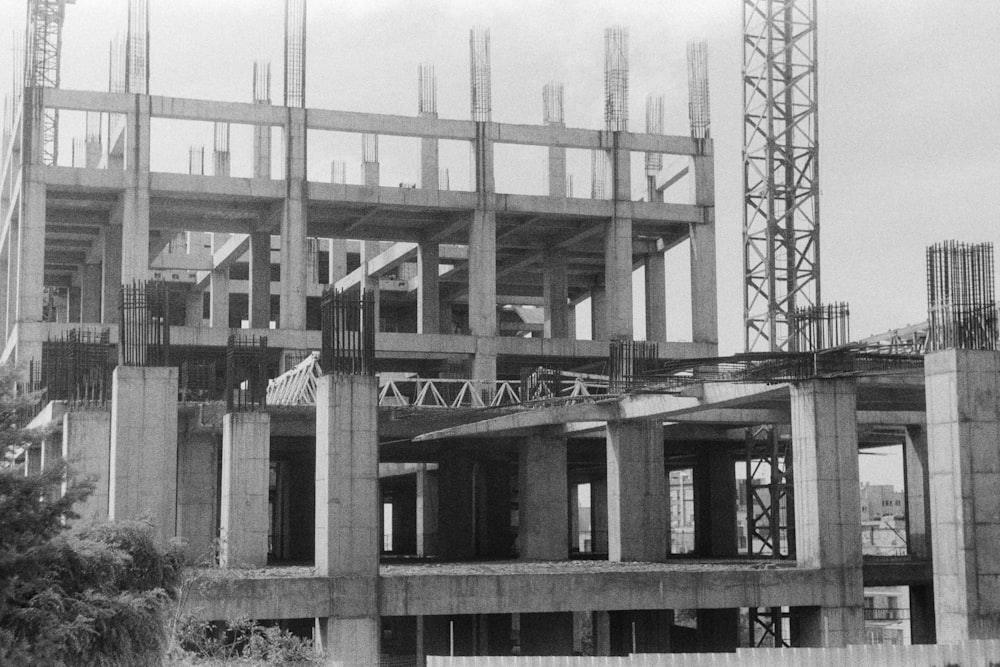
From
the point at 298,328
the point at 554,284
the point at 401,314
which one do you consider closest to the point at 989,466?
the point at 298,328

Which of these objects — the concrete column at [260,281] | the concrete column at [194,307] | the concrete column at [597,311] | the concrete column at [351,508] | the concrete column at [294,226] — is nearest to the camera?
the concrete column at [351,508]

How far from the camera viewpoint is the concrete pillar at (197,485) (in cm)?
4094

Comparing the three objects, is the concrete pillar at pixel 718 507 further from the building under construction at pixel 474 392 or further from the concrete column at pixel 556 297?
the concrete column at pixel 556 297

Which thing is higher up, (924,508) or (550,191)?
(550,191)

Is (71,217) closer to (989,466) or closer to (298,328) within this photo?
(298,328)

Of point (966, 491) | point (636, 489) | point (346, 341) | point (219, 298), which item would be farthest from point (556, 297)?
point (966, 491)

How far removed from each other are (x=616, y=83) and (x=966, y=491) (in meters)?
36.3

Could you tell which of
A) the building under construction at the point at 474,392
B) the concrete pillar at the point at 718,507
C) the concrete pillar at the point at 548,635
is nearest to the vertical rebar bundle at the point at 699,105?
the building under construction at the point at 474,392

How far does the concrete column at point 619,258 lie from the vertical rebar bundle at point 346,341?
3046cm

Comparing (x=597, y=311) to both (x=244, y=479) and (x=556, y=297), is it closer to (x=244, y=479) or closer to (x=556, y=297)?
(x=556, y=297)

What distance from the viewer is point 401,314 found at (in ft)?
273

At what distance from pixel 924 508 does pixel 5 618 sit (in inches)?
1391

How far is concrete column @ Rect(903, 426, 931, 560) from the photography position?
46438 millimetres

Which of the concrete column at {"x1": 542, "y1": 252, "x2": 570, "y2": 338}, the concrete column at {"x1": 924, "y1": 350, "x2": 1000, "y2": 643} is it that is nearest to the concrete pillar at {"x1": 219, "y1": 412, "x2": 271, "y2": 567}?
the concrete column at {"x1": 924, "y1": 350, "x2": 1000, "y2": 643}
